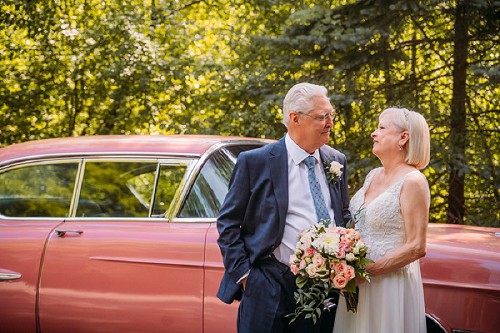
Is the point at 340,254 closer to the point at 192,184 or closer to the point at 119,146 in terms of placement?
the point at 192,184

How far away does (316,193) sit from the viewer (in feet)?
12.6

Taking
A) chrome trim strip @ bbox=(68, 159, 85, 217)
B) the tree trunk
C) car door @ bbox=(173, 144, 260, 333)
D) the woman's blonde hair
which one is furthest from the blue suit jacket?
the tree trunk

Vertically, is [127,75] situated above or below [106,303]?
above

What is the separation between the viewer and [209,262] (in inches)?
185

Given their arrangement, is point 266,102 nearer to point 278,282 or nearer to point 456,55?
point 456,55

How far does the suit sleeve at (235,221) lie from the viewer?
378 cm

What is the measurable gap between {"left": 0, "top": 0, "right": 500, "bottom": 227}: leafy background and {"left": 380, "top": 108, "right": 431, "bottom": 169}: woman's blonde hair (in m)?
4.96

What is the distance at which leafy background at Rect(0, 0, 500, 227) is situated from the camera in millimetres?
9172

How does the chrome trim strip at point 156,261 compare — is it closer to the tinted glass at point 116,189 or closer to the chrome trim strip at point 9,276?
the tinted glass at point 116,189

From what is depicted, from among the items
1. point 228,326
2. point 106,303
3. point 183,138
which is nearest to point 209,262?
point 228,326

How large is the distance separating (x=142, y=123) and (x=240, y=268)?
993 centimetres

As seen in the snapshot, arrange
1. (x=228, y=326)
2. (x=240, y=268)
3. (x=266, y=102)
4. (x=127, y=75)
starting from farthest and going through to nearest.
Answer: (x=127, y=75), (x=266, y=102), (x=228, y=326), (x=240, y=268)

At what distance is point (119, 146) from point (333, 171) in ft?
6.78

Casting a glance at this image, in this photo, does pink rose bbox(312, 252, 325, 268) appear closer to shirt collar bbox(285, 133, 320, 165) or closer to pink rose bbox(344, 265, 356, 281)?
pink rose bbox(344, 265, 356, 281)
